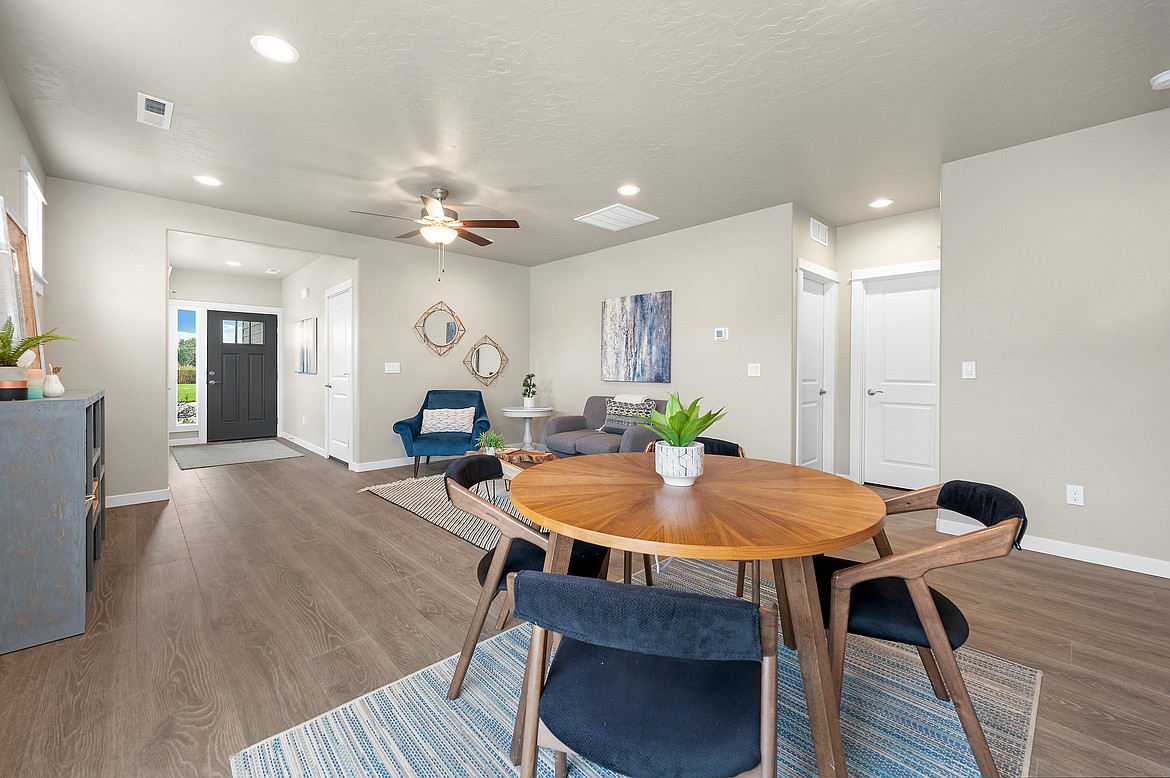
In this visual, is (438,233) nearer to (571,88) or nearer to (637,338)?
(571,88)

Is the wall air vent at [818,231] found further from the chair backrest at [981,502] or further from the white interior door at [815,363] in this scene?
the chair backrest at [981,502]

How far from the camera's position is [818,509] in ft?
4.54

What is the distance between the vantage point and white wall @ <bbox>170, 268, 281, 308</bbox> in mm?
7445

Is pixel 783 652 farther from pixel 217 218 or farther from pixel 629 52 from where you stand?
pixel 217 218

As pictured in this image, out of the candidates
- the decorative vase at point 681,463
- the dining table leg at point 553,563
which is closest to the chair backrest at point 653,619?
the dining table leg at point 553,563

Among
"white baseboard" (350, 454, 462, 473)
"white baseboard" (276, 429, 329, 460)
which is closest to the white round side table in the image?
"white baseboard" (350, 454, 462, 473)

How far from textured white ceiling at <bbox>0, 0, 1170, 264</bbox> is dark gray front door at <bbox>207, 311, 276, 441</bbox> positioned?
4.30 meters

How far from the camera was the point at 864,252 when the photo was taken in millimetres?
4902

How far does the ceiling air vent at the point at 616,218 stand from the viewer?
4.59m

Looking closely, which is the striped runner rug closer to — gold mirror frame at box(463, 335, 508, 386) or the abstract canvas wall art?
gold mirror frame at box(463, 335, 508, 386)

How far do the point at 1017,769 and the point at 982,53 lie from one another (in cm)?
279

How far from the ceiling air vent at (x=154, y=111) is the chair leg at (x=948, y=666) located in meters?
4.00

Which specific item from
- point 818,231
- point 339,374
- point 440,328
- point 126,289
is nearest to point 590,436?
point 440,328

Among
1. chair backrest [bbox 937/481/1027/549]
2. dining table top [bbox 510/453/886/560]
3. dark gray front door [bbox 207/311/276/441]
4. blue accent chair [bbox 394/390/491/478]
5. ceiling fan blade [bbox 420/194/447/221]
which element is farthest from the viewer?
dark gray front door [bbox 207/311/276/441]
